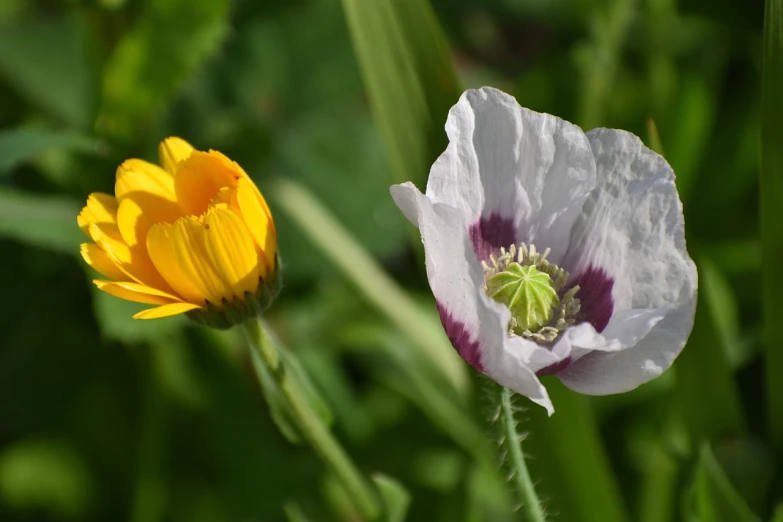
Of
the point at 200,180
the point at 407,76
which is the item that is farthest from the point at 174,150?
the point at 407,76

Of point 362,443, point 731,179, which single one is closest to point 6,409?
point 362,443

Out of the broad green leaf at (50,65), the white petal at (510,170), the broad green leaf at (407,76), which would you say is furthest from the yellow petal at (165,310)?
the broad green leaf at (50,65)

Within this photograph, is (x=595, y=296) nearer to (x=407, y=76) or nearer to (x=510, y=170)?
(x=510, y=170)

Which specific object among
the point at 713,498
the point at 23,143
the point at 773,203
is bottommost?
the point at 713,498

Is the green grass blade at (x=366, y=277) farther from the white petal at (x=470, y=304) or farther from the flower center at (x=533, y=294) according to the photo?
the white petal at (x=470, y=304)

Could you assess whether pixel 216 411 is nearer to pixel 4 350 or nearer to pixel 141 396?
pixel 141 396
